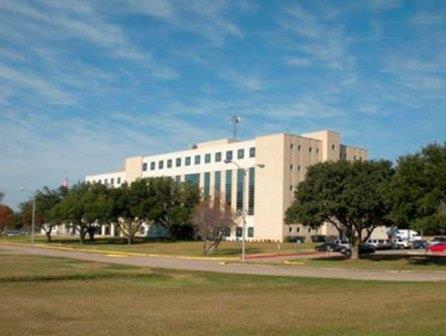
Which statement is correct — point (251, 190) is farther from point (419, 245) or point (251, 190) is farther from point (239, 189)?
point (419, 245)

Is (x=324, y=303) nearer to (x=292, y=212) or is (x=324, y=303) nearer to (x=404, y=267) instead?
(x=404, y=267)

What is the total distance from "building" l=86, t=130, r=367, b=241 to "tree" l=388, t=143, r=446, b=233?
A: 1662 inches

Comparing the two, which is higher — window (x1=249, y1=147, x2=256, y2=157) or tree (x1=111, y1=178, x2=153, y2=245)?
window (x1=249, y1=147, x2=256, y2=157)

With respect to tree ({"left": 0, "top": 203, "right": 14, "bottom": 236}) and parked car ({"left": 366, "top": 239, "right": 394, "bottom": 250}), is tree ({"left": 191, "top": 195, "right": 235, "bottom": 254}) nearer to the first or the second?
parked car ({"left": 366, "top": 239, "right": 394, "bottom": 250})

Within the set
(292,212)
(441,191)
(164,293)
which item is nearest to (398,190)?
(441,191)

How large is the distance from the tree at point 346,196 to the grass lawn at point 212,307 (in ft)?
81.2

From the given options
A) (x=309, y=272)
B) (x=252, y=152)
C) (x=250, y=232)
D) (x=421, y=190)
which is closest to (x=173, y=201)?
(x=250, y=232)

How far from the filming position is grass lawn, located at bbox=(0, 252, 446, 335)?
45.3 feet

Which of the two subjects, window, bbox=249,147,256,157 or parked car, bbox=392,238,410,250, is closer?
parked car, bbox=392,238,410,250

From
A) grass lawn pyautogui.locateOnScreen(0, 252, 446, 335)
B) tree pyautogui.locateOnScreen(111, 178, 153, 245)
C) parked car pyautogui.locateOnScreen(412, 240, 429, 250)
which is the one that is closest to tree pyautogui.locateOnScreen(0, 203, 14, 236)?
tree pyautogui.locateOnScreen(111, 178, 153, 245)

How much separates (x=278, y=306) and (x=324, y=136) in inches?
3510

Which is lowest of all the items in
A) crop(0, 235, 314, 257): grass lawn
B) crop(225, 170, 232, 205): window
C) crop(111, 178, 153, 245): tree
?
crop(0, 235, 314, 257): grass lawn

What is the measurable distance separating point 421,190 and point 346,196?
23.4 feet

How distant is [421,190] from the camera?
1925 inches
